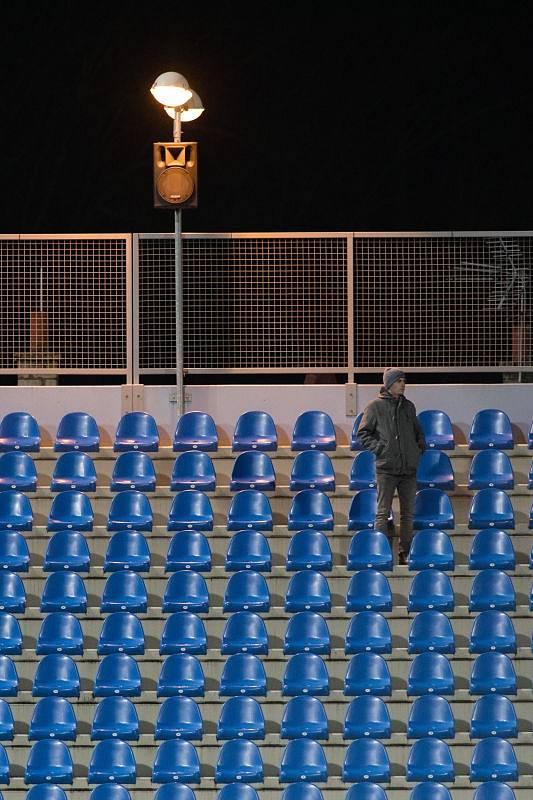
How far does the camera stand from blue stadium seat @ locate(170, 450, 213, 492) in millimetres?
10688

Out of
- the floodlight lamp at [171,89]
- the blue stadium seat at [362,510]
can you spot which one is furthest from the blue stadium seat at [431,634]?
the floodlight lamp at [171,89]

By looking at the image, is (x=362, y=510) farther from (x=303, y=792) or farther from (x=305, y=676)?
(x=303, y=792)

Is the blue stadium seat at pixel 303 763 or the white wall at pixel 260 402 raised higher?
the white wall at pixel 260 402

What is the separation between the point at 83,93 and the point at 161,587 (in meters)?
5.45

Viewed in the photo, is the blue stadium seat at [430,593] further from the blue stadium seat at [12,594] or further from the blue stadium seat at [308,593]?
the blue stadium seat at [12,594]

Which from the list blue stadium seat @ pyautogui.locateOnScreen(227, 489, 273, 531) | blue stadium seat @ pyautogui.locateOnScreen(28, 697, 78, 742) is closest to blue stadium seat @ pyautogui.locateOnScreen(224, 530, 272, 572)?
blue stadium seat @ pyautogui.locateOnScreen(227, 489, 273, 531)

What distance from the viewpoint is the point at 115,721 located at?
9.26 metres

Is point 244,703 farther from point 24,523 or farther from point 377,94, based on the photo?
point 377,94

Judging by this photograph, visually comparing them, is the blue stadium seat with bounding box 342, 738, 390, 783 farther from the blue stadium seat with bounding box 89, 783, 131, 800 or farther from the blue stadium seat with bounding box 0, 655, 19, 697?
the blue stadium seat with bounding box 0, 655, 19, 697

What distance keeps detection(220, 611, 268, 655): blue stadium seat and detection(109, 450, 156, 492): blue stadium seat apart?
1.41 metres

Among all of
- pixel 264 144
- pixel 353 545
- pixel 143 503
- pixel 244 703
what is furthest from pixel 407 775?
pixel 264 144

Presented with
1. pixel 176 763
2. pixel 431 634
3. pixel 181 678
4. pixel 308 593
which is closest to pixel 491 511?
pixel 431 634

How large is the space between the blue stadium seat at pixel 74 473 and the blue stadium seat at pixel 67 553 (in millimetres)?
499

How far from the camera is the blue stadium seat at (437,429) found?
10906mm
